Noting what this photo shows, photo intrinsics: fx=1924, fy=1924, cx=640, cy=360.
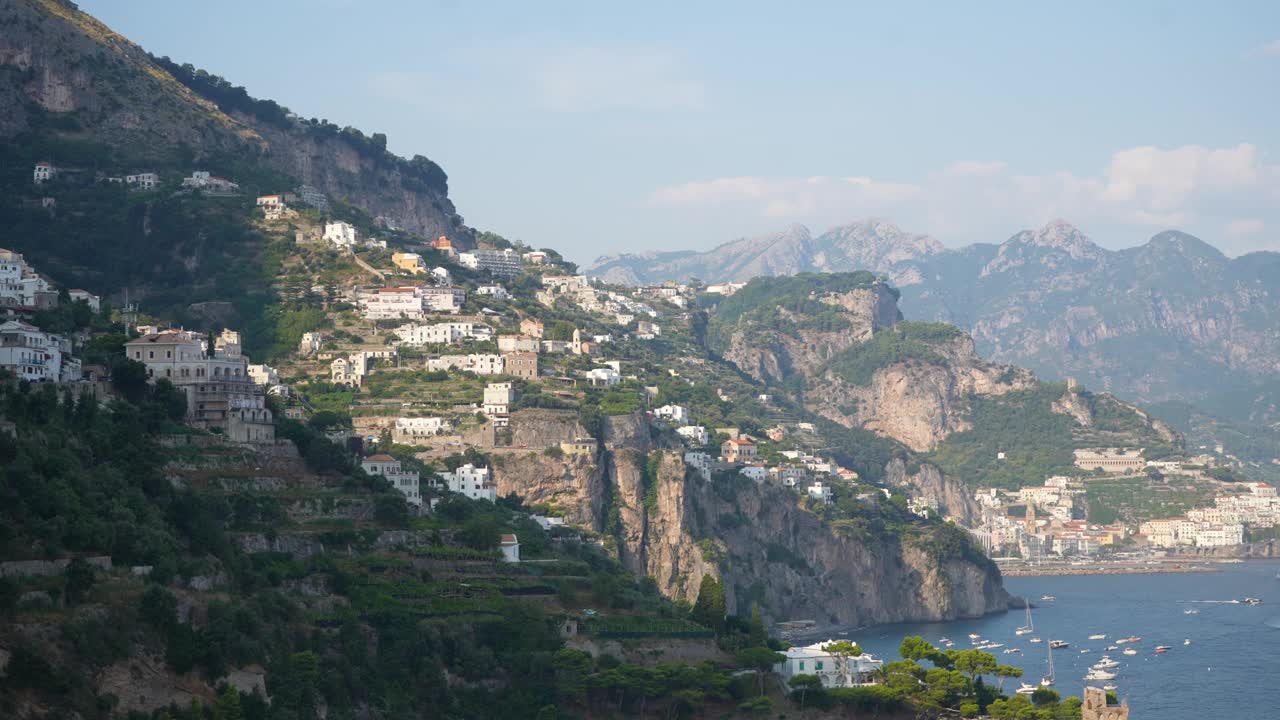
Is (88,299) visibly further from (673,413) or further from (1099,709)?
(673,413)

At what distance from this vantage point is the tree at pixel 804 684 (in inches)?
2822

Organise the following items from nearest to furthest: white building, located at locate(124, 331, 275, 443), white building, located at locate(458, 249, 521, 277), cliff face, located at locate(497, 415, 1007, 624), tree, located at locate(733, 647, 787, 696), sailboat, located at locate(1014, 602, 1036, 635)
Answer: white building, located at locate(124, 331, 275, 443), tree, located at locate(733, 647, 787, 696), cliff face, located at locate(497, 415, 1007, 624), sailboat, located at locate(1014, 602, 1036, 635), white building, located at locate(458, 249, 521, 277)

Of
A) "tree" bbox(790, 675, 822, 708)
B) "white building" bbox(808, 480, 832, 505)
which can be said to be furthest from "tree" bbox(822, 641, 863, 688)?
"white building" bbox(808, 480, 832, 505)

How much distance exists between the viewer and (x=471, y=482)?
9531 cm

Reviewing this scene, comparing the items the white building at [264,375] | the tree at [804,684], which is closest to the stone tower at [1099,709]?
the tree at [804,684]

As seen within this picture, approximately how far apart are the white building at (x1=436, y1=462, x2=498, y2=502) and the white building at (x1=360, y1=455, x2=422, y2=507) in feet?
35.8

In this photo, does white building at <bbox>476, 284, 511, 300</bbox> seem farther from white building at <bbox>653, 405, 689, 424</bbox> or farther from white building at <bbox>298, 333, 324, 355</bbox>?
white building at <bbox>298, 333, 324, 355</bbox>

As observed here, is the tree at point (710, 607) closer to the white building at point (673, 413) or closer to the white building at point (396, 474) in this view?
the white building at point (396, 474)

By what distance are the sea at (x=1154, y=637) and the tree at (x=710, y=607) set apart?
19022mm

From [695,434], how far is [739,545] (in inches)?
591

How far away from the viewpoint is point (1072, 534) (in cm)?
19475

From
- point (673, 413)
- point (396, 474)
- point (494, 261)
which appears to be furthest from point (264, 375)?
point (494, 261)

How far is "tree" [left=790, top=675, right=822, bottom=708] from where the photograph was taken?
7169 centimetres

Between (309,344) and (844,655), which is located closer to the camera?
(844,655)
